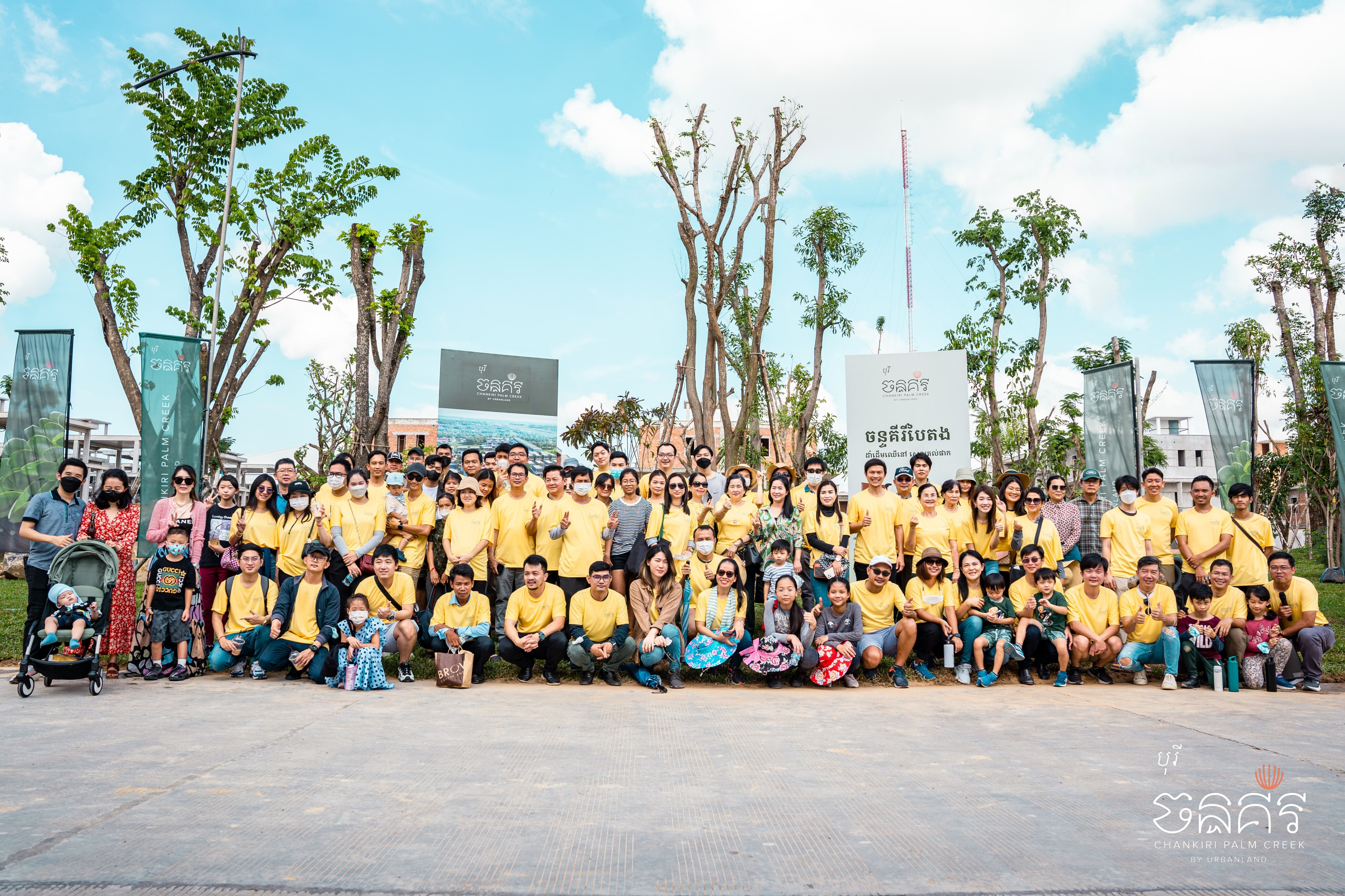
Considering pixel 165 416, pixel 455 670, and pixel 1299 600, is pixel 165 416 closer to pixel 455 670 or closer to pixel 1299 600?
pixel 455 670

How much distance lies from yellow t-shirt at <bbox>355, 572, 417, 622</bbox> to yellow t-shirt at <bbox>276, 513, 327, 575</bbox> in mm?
545

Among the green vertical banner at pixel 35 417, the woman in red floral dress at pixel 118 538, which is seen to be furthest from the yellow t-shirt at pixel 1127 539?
the green vertical banner at pixel 35 417

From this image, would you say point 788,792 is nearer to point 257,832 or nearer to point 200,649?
point 257,832

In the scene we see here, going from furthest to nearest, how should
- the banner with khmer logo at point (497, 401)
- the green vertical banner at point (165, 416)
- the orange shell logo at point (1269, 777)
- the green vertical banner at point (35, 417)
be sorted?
1. the banner with khmer logo at point (497, 401)
2. the green vertical banner at point (35, 417)
3. the green vertical banner at point (165, 416)
4. the orange shell logo at point (1269, 777)

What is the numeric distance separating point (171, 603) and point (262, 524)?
939 millimetres

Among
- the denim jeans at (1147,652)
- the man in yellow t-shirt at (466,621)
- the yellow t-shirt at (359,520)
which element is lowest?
the denim jeans at (1147,652)

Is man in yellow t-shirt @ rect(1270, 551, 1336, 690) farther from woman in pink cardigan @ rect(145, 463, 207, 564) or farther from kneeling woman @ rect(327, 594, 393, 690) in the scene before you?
woman in pink cardigan @ rect(145, 463, 207, 564)

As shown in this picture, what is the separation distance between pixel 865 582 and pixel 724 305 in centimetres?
1235

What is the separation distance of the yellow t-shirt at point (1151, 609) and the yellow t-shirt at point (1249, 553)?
19.7 inches

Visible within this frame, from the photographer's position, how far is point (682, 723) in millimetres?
5691

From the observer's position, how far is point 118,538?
7266 millimetres

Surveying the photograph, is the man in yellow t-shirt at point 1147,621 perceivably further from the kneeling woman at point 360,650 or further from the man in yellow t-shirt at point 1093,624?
the kneeling woman at point 360,650

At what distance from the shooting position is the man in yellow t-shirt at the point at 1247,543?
26.1ft

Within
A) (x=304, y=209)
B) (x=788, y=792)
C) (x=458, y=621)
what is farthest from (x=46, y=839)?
(x=304, y=209)
